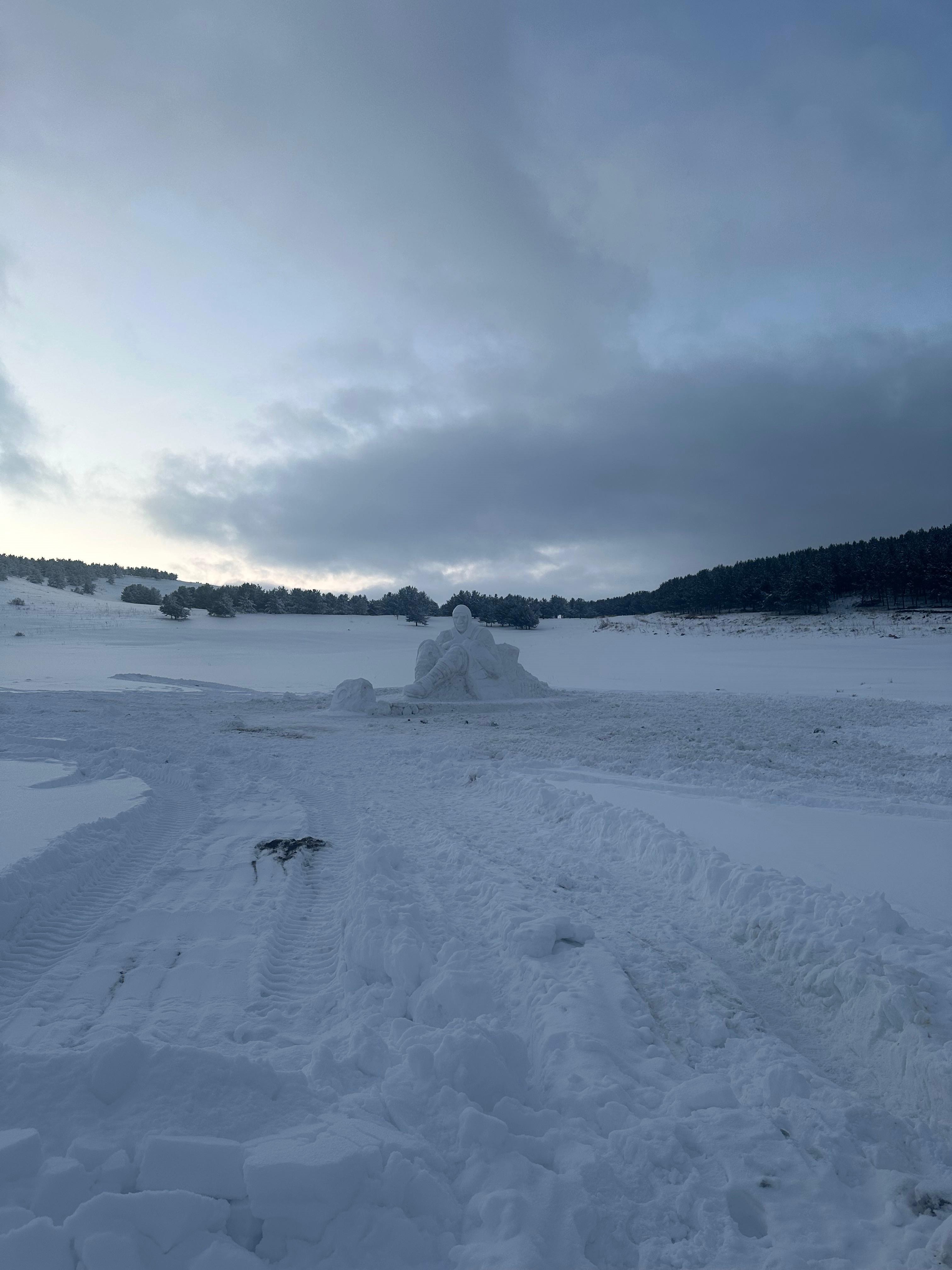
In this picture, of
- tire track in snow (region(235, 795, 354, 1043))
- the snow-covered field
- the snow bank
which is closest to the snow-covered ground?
the snow-covered field

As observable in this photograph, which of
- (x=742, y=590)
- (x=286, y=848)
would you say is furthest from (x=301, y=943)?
(x=742, y=590)

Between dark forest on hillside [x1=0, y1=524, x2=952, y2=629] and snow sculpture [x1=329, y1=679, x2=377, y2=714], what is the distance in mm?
31462

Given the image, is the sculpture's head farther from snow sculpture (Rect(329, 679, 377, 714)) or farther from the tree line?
the tree line

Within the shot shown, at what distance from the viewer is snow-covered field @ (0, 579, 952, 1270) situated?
2016 mm

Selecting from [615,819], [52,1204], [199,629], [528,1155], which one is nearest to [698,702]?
[615,819]

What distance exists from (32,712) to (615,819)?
12051 millimetres

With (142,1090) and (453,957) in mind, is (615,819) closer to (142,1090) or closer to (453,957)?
(453,957)

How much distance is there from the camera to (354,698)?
585 inches

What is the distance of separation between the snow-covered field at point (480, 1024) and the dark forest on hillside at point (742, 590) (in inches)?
1581

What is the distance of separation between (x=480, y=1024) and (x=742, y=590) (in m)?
52.2

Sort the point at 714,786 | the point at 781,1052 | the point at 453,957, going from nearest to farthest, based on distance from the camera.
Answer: the point at 781,1052, the point at 453,957, the point at 714,786

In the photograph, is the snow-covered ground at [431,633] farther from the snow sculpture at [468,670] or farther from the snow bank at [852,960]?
the snow bank at [852,960]

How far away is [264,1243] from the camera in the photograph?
75.6 inches

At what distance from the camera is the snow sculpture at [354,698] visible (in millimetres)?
14648
